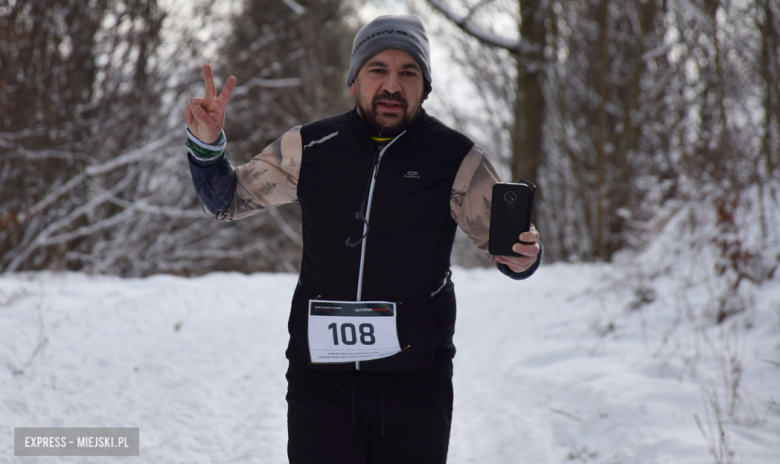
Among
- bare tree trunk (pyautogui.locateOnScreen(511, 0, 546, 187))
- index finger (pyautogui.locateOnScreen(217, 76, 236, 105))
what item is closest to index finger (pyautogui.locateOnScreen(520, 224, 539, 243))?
index finger (pyautogui.locateOnScreen(217, 76, 236, 105))

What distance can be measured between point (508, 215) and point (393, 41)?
0.74m

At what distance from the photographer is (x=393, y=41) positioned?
7.22 feet

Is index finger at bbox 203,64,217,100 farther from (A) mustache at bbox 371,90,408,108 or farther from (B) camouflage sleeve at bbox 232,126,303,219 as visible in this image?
(A) mustache at bbox 371,90,408,108

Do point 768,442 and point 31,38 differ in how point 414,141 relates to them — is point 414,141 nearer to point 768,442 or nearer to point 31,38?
point 768,442

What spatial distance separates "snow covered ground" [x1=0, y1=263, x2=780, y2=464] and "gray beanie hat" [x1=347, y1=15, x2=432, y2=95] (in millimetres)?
1988

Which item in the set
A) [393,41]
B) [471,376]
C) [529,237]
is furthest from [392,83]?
[471,376]

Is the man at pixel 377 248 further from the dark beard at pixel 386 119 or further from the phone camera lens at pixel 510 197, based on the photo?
the phone camera lens at pixel 510 197

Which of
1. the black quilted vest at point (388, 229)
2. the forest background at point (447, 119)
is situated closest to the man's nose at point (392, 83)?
the black quilted vest at point (388, 229)

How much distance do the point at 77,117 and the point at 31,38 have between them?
1.24 metres

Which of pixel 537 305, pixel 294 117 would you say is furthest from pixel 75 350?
pixel 294 117

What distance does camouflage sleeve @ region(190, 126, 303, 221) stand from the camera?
2.26 metres

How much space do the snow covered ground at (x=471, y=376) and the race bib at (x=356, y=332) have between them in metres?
1.29

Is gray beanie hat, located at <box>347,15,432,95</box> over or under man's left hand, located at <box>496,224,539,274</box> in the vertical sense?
over

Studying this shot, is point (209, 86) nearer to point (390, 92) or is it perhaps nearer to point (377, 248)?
point (390, 92)
